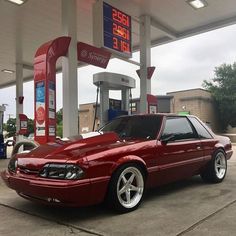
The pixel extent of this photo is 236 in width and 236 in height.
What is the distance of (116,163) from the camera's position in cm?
490

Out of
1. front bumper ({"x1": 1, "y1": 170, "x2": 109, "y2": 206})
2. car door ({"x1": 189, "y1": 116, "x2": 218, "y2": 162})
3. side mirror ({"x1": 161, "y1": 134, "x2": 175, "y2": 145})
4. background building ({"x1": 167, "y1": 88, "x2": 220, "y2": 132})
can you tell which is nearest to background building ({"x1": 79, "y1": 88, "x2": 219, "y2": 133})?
background building ({"x1": 167, "y1": 88, "x2": 220, "y2": 132})

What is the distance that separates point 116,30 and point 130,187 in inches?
231

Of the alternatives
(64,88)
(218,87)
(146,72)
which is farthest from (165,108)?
(64,88)

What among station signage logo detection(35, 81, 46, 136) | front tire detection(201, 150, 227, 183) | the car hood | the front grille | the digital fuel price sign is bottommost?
front tire detection(201, 150, 227, 183)

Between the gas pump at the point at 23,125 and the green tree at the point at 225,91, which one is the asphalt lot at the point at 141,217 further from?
the green tree at the point at 225,91

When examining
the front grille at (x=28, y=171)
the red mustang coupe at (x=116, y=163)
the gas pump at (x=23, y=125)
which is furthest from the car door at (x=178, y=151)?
the gas pump at (x=23, y=125)

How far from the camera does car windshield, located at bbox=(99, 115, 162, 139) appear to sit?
5.98 meters

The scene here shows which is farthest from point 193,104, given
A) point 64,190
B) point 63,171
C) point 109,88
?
point 64,190

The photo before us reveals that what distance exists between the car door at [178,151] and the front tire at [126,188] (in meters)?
0.52

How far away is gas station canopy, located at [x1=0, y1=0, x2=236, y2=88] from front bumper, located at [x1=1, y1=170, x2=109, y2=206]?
7325mm

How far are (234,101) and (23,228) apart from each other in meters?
36.8

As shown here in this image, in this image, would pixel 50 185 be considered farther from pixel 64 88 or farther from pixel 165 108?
pixel 165 108

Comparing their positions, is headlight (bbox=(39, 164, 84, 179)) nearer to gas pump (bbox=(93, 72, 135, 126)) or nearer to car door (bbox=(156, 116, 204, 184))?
car door (bbox=(156, 116, 204, 184))

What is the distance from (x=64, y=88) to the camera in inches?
356
